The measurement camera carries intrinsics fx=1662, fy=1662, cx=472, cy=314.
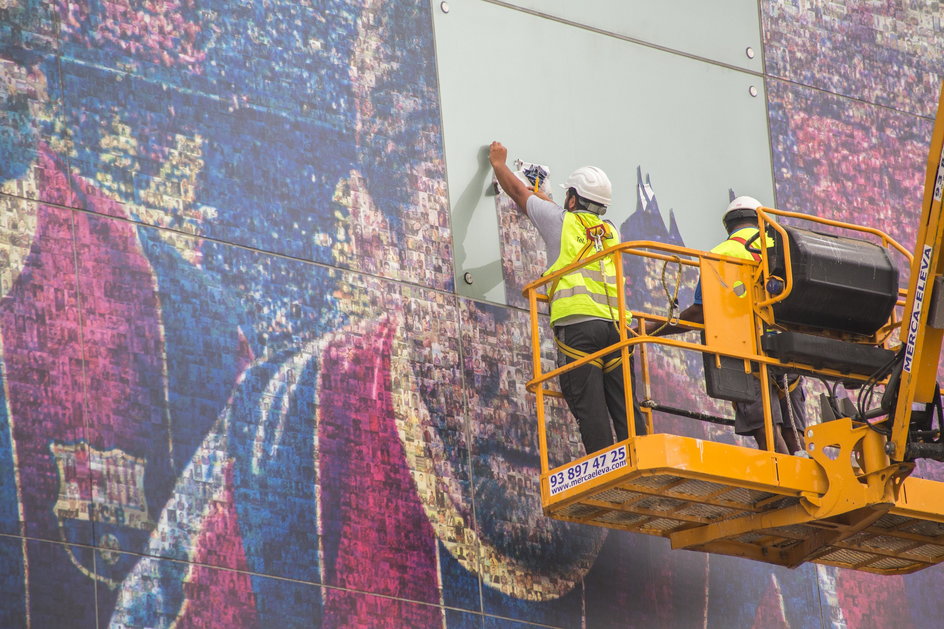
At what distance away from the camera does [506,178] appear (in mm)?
13109

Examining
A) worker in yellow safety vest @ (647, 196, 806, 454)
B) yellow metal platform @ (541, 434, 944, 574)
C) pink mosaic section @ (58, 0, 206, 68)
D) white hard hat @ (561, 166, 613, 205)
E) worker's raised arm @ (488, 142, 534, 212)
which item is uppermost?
pink mosaic section @ (58, 0, 206, 68)

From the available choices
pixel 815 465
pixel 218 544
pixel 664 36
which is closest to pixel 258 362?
pixel 218 544

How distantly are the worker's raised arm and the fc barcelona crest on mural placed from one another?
153 inches

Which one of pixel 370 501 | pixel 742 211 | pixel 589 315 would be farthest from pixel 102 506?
pixel 742 211

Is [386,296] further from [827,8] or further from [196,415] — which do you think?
[827,8]

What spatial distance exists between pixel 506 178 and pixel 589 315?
1835 mm

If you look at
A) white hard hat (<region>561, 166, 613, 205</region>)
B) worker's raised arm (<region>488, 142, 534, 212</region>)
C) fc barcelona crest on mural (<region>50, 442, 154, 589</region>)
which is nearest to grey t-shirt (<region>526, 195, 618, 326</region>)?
worker's raised arm (<region>488, 142, 534, 212</region>)

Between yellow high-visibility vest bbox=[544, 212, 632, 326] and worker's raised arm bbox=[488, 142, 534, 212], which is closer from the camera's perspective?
yellow high-visibility vest bbox=[544, 212, 632, 326]

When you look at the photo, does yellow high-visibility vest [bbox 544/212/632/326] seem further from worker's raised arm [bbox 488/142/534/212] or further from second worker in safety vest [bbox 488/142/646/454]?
worker's raised arm [bbox 488/142/534/212]

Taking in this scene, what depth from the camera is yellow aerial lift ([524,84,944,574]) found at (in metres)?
10.9

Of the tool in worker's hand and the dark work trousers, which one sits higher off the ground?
the tool in worker's hand

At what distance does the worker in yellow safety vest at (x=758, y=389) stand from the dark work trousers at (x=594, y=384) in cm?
46

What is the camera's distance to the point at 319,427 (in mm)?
11695

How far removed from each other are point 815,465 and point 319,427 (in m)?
3.43
